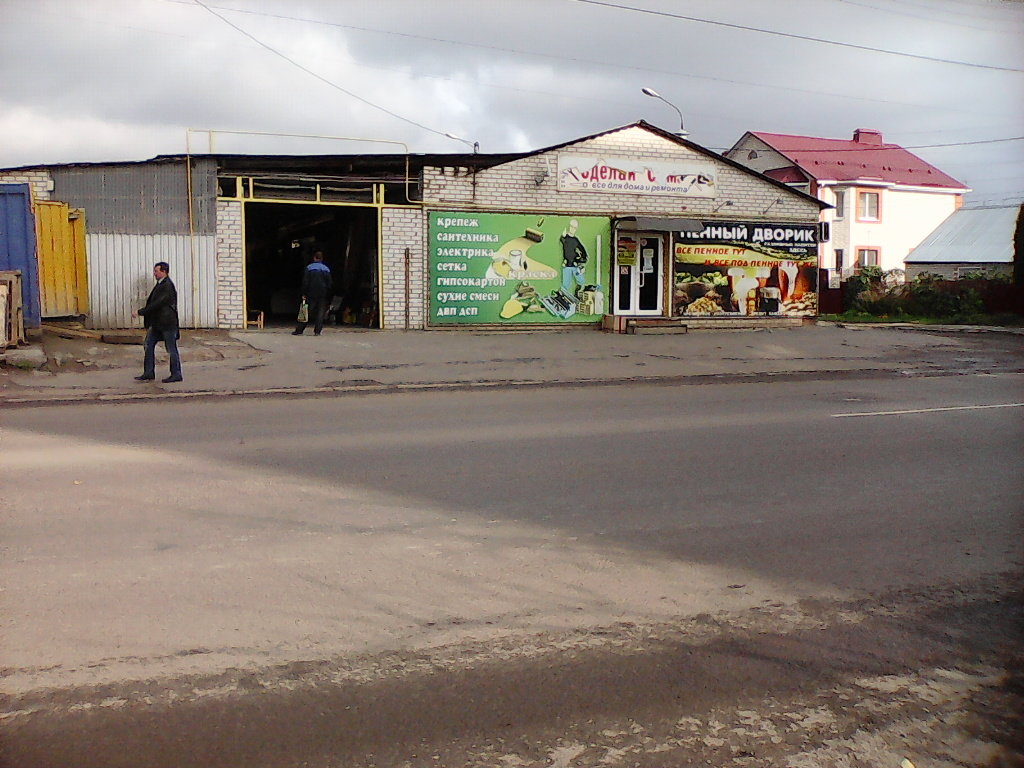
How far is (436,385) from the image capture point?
48.1ft

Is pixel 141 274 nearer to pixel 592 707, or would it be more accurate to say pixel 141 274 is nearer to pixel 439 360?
pixel 439 360

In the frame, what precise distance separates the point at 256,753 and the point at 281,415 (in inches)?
317

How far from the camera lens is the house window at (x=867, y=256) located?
1971 inches

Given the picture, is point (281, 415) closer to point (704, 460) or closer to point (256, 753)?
point (704, 460)

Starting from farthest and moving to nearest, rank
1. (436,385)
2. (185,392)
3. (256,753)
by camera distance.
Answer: (436,385)
(185,392)
(256,753)

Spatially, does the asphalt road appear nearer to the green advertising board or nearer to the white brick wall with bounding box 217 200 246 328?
the white brick wall with bounding box 217 200 246 328

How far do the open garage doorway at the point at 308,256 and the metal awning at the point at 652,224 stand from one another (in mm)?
5999

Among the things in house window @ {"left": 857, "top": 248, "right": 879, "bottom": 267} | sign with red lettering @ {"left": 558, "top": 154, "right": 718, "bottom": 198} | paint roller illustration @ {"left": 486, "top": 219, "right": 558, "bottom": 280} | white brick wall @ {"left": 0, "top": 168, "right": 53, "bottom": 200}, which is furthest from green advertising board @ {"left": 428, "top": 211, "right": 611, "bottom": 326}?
house window @ {"left": 857, "top": 248, "right": 879, "bottom": 267}

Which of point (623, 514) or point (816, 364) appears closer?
point (623, 514)

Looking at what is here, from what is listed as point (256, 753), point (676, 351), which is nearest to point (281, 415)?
point (256, 753)

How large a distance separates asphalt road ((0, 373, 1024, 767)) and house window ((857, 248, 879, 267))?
1701 inches

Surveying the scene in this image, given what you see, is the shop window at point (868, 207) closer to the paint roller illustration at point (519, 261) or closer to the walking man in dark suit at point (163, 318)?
the paint roller illustration at point (519, 261)

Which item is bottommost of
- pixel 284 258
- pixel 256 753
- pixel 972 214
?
pixel 256 753

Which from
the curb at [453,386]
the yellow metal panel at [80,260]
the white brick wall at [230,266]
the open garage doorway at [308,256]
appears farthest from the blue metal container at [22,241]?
the open garage doorway at [308,256]
